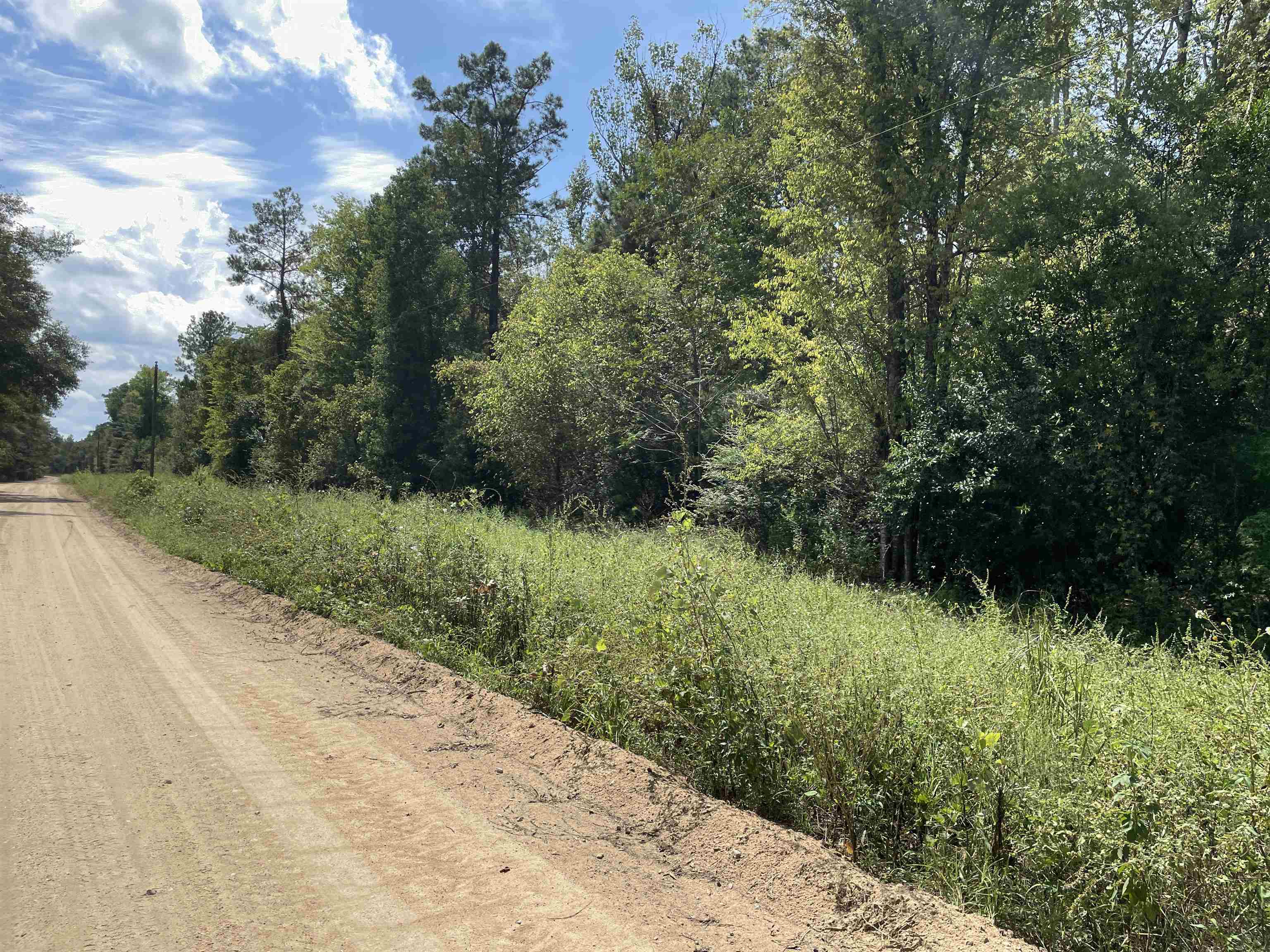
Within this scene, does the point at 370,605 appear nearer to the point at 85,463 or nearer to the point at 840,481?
the point at 840,481

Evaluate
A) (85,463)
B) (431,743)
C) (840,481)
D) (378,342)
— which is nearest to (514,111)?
(378,342)

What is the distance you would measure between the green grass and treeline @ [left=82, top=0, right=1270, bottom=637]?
4397mm

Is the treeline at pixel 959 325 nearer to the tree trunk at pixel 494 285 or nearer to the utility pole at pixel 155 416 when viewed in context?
the tree trunk at pixel 494 285

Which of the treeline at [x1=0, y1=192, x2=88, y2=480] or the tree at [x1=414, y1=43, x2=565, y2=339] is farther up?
the tree at [x1=414, y1=43, x2=565, y2=339]

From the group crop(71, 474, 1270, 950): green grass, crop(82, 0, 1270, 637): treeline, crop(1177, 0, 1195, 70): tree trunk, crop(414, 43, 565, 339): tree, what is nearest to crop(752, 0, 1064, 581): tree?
crop(82, 0, 1270, 637): treeline

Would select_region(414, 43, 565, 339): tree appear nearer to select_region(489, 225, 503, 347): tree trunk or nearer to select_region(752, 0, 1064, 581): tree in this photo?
select_region(489, 225, 503, 347): tree trunk

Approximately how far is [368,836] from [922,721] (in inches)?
132

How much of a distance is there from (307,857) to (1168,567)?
13335mm

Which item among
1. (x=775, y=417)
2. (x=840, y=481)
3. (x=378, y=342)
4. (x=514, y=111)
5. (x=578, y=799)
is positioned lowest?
(x=578, y=799)

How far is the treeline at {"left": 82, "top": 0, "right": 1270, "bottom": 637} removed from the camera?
12.2 m

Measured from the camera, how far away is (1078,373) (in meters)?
13.0

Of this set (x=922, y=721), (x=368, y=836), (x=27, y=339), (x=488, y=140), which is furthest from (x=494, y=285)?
(x=922, y=721)

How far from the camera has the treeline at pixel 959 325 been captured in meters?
12.2

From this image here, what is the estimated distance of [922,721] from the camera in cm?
451
